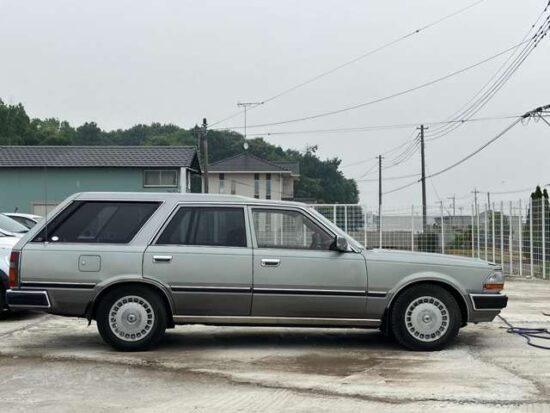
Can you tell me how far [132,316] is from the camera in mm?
7316

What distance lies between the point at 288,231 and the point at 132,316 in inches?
78.2

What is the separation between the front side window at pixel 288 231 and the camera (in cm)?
749

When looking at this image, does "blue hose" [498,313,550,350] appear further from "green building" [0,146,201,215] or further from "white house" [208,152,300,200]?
"white house" [208,152,300,200]

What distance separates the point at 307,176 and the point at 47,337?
314ft

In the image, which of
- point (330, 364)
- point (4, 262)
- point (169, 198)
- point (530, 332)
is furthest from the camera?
point (4, 262)

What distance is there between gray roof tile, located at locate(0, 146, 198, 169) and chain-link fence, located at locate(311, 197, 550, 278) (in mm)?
12682

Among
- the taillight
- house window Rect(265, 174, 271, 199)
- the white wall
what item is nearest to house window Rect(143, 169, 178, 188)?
the taillight

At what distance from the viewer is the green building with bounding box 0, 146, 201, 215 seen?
3162 cm

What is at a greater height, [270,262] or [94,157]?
[94,157]

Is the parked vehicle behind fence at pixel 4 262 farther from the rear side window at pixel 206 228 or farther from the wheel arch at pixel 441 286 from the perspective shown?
the wheel arch at pixel 441 286

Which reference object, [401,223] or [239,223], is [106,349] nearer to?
[239,223]

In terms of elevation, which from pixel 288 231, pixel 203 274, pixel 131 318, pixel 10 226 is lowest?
pixel 131 318

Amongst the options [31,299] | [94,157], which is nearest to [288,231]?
[31,299]

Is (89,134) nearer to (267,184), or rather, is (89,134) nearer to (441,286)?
(267,184)
